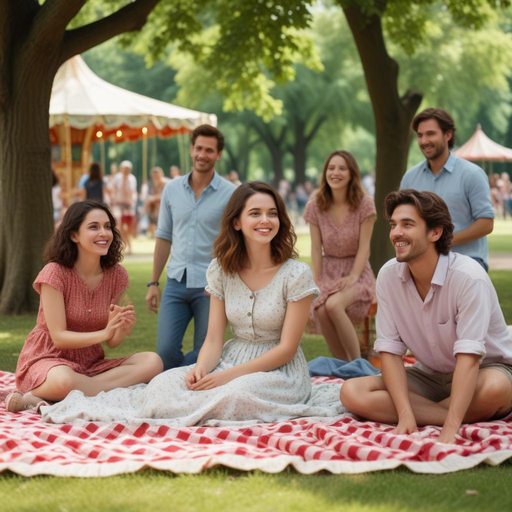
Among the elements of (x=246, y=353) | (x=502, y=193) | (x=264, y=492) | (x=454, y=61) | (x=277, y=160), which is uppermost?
(x=454, y=61)

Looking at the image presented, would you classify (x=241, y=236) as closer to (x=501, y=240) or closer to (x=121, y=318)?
(x=121, y=318)

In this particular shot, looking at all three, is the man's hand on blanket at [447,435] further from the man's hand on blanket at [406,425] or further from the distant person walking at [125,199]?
the distant person walking at [125,199]

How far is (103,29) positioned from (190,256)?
5.05 meters

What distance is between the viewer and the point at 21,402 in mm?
6035

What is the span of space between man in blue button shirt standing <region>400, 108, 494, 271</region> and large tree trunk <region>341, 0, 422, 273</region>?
20.5 ft

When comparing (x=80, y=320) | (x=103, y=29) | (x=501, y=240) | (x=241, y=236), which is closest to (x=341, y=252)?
(x=241, y=236)

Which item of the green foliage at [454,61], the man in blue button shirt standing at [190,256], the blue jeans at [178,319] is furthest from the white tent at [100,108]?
the green foliage at [454,61]

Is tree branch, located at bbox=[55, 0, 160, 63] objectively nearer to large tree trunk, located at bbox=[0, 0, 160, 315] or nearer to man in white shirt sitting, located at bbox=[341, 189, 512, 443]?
large tree trunk, located at bbox=[0, 0, 160, 315]

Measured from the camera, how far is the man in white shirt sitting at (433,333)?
514 cm

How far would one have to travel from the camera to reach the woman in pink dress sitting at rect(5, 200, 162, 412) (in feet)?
19.9

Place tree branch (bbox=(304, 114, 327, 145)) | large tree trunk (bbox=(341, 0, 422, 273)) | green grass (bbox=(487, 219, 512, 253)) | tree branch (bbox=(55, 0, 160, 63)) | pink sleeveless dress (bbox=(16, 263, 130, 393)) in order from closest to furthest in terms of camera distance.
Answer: pink sleeveless dress (bbox=(16, 263, 130, 393))
tree branch (bbox=(55, 0, 160, 63))
large tree trunk (bbox=(341, 0, 422, 273))
green grass (bbox=(487, 219, 512, 253))
tree branch (bbox=(304, 114, 327, 145))

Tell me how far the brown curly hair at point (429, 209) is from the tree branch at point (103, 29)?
279 inches

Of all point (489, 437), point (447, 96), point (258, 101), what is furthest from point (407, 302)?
point (447, 96)

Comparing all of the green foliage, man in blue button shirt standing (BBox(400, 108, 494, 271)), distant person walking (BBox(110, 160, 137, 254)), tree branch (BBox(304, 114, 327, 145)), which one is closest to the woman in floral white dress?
man in blue button shirt standing (BBox(400, 108, 494, 271))
